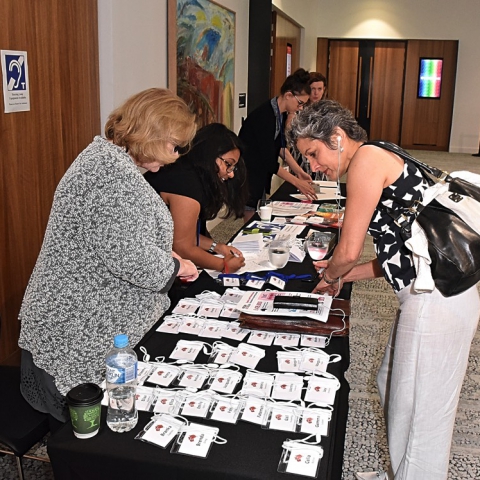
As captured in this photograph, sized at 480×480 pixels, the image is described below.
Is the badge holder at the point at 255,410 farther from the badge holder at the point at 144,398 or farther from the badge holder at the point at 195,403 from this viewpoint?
the badge holder at the point at 144,398

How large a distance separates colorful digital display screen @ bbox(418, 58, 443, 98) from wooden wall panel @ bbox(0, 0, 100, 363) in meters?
9.96

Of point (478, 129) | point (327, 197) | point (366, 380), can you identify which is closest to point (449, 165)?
point (478, 129)

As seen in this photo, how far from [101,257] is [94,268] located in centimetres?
6

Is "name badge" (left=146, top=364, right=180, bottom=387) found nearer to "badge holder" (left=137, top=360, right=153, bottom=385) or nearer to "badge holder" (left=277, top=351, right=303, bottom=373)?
"badge holder" (left=137, top=360, right=153, bottom=385)

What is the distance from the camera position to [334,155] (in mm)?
1867

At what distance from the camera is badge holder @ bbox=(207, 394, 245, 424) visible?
137cm

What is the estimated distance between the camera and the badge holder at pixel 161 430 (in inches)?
50.4

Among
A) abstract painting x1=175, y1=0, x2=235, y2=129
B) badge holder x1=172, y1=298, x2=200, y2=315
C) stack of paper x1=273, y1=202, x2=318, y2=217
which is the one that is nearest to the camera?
badge holder x1=172, y1=298, x2=200, y2=315

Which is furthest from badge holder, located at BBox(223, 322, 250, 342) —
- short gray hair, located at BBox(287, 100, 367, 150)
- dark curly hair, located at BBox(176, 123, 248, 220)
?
dark curly hair, located at BBox(176, 123, 248, 220)

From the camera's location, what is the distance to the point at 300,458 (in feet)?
4.04

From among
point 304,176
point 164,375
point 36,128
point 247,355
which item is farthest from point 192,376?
point 304,176

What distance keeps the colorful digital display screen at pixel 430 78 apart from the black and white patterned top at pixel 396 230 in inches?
431

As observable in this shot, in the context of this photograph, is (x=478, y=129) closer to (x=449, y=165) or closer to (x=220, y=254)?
(x=449, y=165)

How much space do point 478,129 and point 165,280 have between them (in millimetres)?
11359
